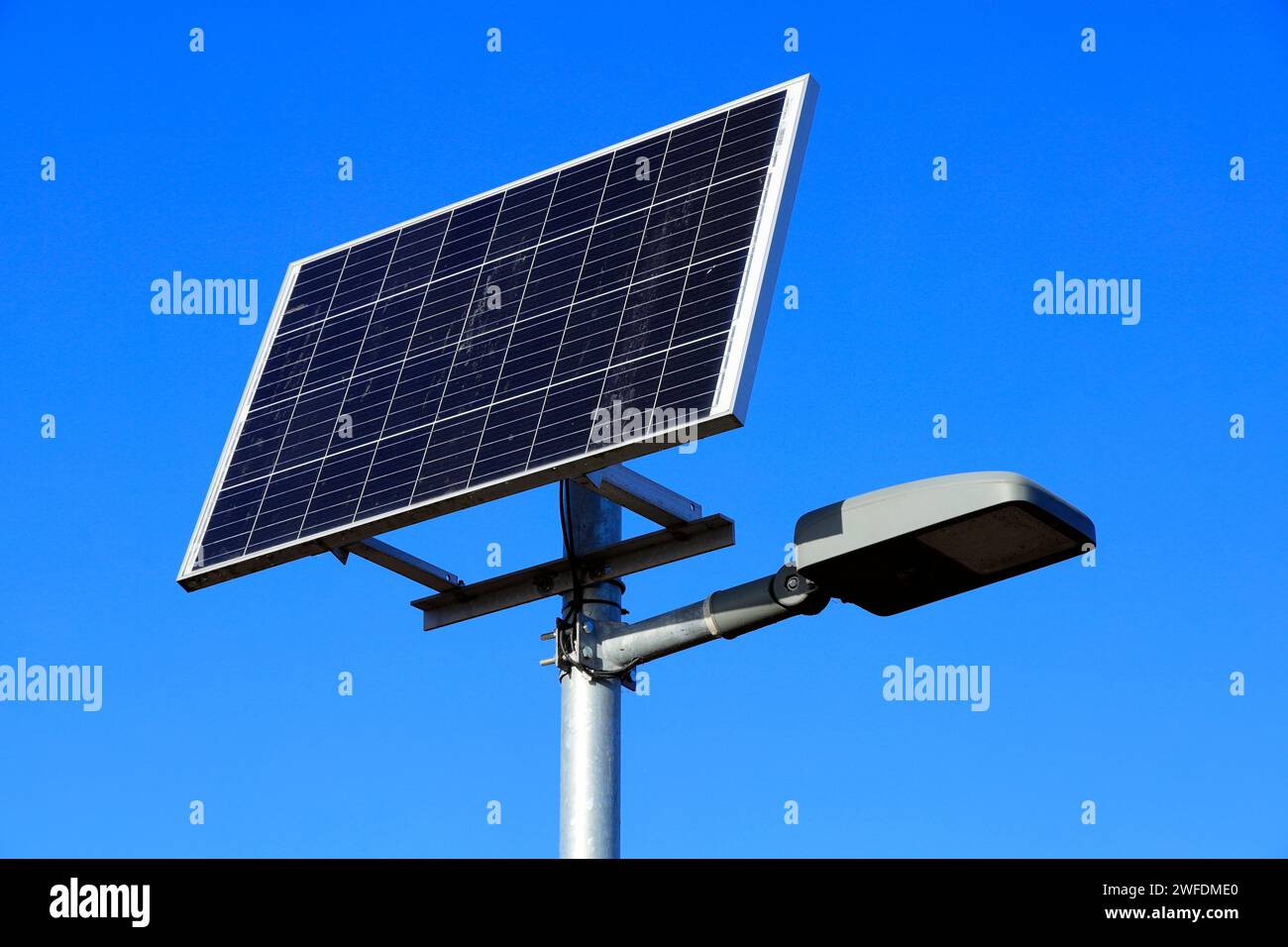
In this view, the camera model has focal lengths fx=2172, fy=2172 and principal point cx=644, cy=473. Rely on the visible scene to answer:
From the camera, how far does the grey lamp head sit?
11062mm

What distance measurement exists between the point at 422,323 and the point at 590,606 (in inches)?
122

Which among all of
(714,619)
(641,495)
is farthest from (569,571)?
(714,619)

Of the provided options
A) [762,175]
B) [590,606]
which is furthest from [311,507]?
[762,175]

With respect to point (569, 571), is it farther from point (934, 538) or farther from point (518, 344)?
point (934, 538)

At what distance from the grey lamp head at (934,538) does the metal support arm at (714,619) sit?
0.17 meters

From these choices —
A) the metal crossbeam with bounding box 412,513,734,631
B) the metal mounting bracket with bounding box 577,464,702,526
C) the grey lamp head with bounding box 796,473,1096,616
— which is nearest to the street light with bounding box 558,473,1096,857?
the grey lamp head with bounding box 796,473,1096,616

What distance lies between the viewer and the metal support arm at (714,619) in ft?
38.9

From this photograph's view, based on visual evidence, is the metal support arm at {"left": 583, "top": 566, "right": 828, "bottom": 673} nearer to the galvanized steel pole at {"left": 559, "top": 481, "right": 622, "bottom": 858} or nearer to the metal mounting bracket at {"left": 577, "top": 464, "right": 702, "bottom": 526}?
the galvanized steel pole at {"left": 559, "top": 481, "right": 622, "bottom": 858}

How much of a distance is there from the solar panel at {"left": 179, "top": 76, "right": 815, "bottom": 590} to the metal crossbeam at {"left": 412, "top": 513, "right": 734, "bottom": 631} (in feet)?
1.89

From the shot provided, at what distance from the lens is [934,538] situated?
11.3m

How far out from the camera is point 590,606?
12.7m

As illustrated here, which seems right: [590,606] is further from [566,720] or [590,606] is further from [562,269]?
[562,269]
